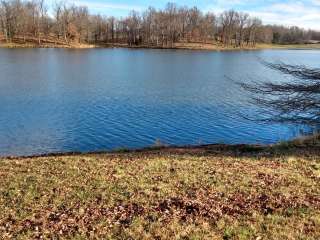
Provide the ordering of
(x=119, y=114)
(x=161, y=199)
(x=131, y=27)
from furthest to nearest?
(x=131, y=27) < (x=119, y=114) < (x=161, y=199)

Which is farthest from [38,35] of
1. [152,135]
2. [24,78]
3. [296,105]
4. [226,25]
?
[296,105]

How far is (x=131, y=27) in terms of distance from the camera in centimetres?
13912

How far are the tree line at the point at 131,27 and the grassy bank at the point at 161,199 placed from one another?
356ft

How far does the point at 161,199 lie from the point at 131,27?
13520 cm

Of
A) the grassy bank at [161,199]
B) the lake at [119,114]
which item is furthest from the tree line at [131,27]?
the grassy bank at [161,199]

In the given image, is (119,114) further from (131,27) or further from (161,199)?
(131,27)

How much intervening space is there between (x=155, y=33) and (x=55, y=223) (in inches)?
5211

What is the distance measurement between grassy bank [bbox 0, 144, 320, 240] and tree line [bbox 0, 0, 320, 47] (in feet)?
356

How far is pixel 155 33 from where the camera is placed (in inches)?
5354

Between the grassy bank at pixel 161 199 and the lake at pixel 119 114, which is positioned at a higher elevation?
the grassy bank at pixel 161 199

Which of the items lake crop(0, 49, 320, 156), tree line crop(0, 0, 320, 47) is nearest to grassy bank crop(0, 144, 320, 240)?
lake crop(0, 49, 320, 156)

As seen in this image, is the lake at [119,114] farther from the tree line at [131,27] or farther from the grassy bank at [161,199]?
the tree line at [131,27]

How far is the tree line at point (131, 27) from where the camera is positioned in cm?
11762

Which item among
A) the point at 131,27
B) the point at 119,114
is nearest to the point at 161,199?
the point at 119,114
